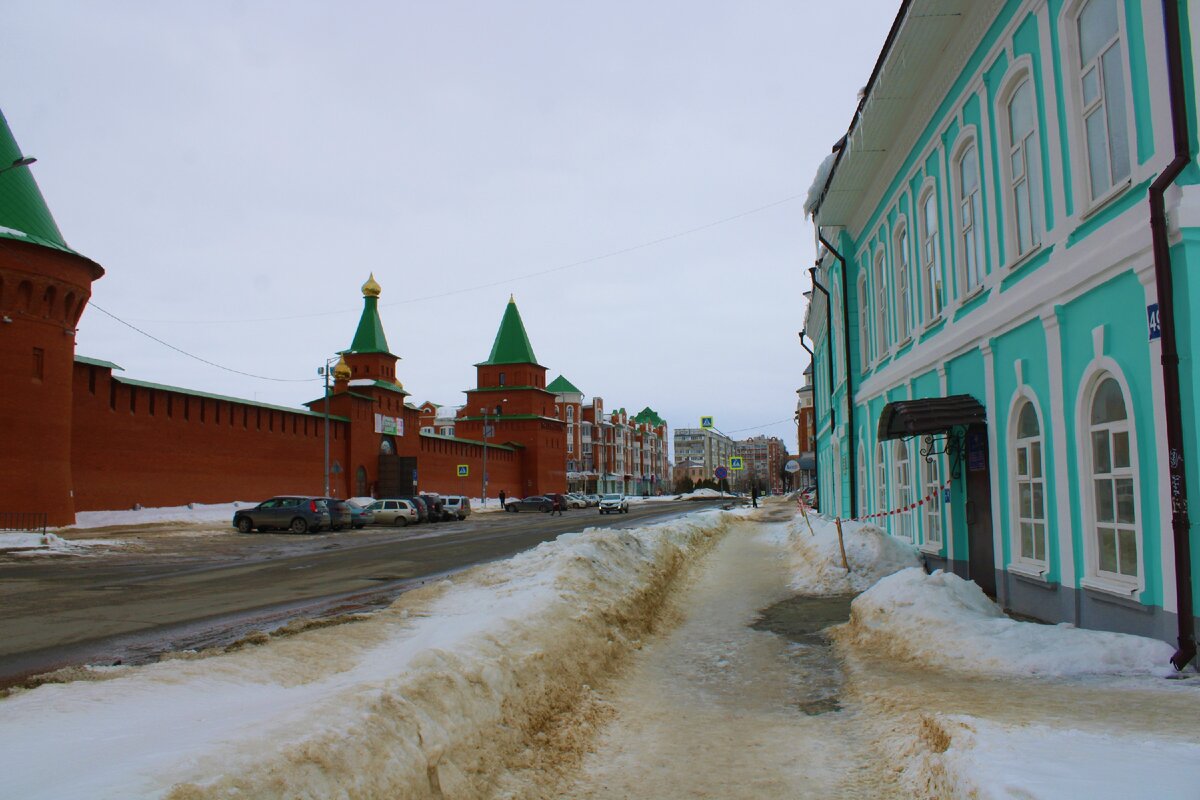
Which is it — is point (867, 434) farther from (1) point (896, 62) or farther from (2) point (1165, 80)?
(2) point (1165, 80)

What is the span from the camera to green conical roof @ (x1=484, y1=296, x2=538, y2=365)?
3307 inches

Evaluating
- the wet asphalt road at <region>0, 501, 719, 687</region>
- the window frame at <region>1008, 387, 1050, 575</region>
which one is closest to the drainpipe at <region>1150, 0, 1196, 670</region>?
the window frame at <region>1008, 387, 1050, 575</region>

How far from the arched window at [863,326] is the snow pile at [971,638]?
11210 mm

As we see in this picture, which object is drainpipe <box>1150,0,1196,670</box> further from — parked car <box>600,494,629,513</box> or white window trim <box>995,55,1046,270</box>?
parked car <box>600,494,629,513</box>

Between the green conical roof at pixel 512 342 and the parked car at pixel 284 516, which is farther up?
the green conical roof at pixel 512 342

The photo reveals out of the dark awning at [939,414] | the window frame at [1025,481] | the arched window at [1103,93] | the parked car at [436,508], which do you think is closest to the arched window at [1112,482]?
the window frame at [1025,481]

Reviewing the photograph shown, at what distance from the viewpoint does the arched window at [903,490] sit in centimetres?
1523

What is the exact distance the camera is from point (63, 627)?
9.84 meters

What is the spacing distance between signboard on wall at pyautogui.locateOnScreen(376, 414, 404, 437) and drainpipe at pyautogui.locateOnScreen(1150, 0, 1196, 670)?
52159 mm

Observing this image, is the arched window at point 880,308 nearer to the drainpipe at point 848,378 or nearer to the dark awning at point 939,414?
the drainpipe at point 848,378

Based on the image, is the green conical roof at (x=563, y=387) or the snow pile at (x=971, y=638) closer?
the snow pile at (x=971, y=638)

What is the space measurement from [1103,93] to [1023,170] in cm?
193

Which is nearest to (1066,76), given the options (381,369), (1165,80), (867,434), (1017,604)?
(1165,80)

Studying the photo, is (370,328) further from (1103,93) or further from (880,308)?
(1103,93)
